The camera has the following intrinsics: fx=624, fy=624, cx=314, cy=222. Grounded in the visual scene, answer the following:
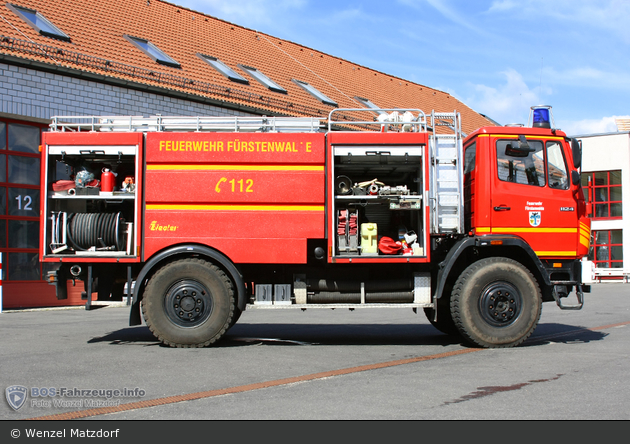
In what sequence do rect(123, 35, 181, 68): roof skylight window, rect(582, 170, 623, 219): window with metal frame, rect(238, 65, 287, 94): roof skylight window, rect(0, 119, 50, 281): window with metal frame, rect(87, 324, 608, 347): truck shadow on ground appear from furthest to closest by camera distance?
rect(582, 170, 623, 219): window with metal frame
rect(238, 65, 287, 94): roof skylight window
rect(123, 35, 181, 68): roof skylight window
rect(0, 119, 50, 281): window with metal frame
rect(87, 324, 608, 347): truck shadow on ground

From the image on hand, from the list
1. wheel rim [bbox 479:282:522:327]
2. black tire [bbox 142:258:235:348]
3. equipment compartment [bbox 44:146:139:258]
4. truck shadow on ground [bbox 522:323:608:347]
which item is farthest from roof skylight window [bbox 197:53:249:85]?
wheel rim [bbox 479:282:522:327]

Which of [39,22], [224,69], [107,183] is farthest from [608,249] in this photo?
[107,183]

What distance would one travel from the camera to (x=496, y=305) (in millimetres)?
7898

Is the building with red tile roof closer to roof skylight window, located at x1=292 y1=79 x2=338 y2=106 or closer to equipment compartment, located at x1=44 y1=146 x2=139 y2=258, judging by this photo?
roof skylight window, located at x1=292 y1=79 x2=338 y2=106

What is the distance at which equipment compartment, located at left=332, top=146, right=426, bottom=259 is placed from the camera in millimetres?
8062

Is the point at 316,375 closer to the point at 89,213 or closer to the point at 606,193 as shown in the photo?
the point at 89,213

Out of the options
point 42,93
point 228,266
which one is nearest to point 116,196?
point 228,266

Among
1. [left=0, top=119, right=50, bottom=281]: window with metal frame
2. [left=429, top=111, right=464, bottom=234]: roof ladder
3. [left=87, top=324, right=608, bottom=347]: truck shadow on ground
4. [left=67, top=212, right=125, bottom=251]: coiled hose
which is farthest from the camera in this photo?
[left=0, top=119, right=50, bottom=281]: window with metal frame

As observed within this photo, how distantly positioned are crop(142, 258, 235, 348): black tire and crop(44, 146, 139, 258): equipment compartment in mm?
626

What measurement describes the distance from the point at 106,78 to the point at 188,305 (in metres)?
10.3

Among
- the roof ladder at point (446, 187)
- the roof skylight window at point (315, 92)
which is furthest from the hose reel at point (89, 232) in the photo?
the roof skylight window at point (315, 92)

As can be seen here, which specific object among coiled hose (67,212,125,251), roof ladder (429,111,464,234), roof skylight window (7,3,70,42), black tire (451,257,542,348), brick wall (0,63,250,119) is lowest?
black tire (451,257,542,348)

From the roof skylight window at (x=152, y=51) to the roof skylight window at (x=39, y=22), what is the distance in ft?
8.68

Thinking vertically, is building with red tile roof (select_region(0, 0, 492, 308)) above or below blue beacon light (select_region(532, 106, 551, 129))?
above
